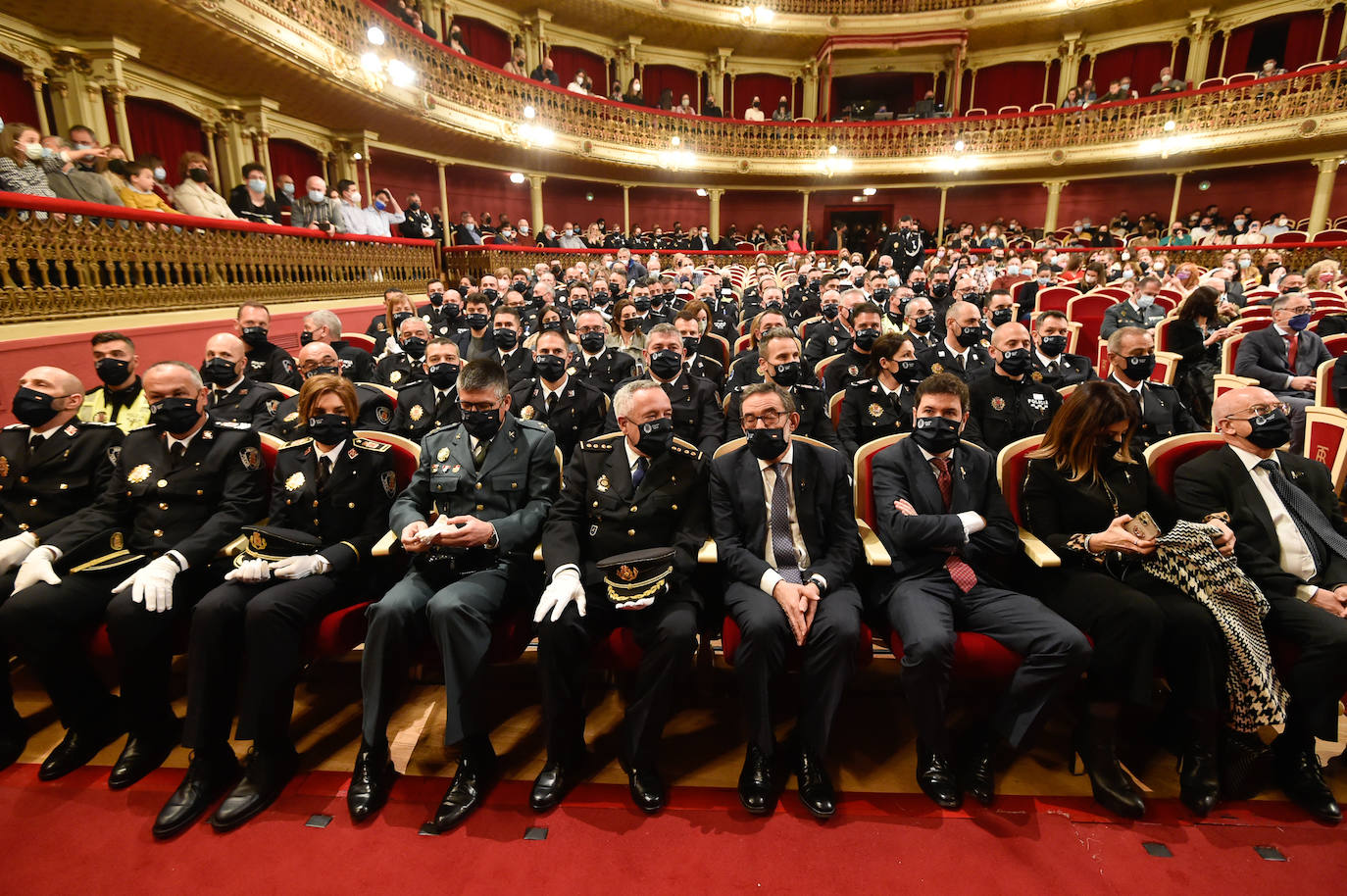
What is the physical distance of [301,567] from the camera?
1.98 meters

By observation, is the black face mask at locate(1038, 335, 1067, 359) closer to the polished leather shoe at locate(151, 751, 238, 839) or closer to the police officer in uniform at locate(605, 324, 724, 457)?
the police officer in uniform at locate(605, 324, 724, 457)

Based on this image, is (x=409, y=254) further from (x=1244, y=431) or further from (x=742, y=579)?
(x=1244, y=431)

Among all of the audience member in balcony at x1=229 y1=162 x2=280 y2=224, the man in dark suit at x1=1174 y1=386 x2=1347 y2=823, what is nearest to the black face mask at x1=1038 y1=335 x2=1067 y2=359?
the man in dark suit at x1=1174 y1=386 x2=1347 y2=823

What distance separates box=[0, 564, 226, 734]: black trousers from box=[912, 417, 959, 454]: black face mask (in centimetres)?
252

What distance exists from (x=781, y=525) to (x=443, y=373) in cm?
201

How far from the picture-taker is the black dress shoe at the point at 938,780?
5.98 ft

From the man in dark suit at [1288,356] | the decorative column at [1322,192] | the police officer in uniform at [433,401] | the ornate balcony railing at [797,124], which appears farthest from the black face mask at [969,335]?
the decorative column at [1322,192]

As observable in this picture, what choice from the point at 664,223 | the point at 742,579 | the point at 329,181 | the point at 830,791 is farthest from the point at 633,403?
the point at 664,223

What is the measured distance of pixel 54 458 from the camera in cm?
227

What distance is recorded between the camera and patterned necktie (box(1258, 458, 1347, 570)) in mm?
1984

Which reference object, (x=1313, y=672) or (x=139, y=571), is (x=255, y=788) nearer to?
(x=139, y=571)

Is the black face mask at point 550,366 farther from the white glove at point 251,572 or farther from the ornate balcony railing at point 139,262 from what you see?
the ornate balcony railing at point 139,262

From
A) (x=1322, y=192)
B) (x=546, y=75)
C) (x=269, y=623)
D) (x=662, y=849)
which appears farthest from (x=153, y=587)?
(x=1322, y=192)

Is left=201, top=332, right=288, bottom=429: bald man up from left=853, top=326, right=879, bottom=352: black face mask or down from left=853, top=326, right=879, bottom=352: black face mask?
down
